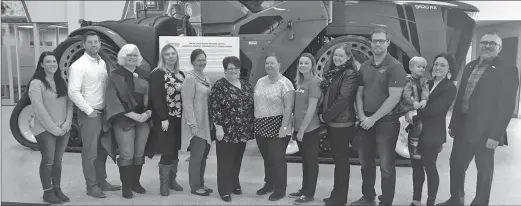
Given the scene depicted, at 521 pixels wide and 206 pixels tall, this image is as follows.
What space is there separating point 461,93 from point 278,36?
6.28 ft

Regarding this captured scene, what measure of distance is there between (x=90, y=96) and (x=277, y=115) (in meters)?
1.48

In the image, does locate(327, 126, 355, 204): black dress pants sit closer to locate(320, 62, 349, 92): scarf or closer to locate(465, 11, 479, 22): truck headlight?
locate(320, 62, 349, 92): scarf

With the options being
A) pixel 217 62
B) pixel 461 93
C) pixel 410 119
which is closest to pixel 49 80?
pixel 217 62

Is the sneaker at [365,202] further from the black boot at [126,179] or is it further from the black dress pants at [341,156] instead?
the black boot at [126,179]

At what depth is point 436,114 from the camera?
9.77ft

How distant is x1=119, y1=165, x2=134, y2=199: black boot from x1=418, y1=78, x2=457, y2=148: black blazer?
2294 mm

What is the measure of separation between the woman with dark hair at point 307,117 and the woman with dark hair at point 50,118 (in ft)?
5.91

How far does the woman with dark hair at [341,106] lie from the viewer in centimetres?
303

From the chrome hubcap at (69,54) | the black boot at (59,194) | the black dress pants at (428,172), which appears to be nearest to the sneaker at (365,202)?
the black dress pants at (428,172)

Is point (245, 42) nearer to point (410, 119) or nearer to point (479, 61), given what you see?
point (410, 119)

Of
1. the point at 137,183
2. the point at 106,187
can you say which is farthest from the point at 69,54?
the point at 137,183

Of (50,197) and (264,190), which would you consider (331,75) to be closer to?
(264,190)

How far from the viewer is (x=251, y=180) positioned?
3.91 meters

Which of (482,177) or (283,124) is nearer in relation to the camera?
(482,177)
